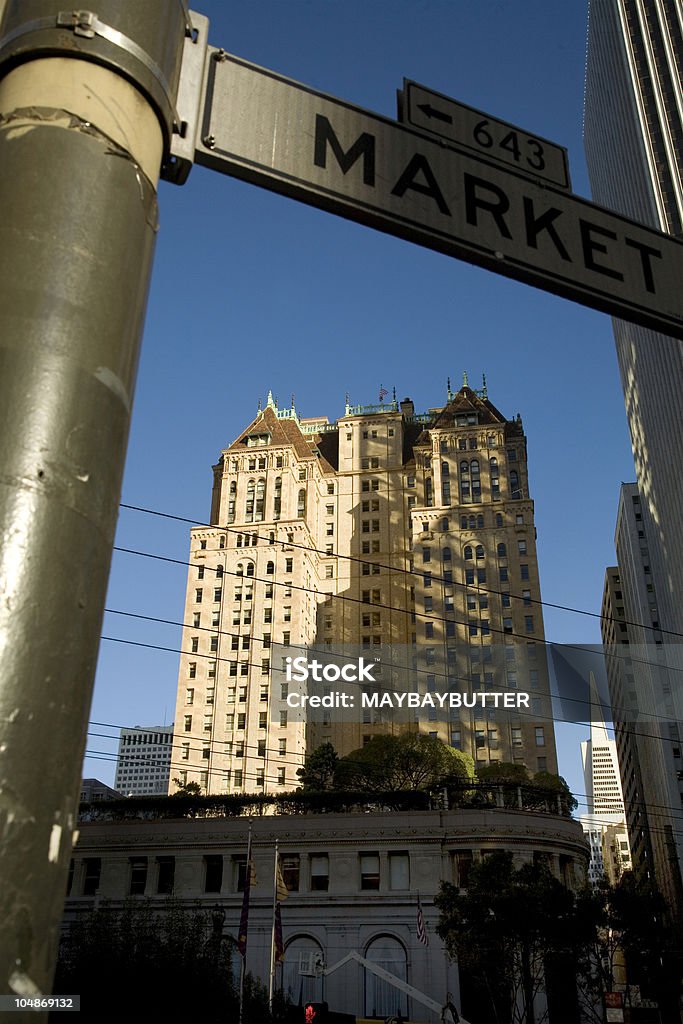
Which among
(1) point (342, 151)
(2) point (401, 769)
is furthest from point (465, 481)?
(1) point (342, 151)

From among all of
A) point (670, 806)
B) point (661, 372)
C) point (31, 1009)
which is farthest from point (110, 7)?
point (670, 806)

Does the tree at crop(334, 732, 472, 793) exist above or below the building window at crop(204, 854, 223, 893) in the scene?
above

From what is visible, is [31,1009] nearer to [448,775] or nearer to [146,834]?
[146,834]

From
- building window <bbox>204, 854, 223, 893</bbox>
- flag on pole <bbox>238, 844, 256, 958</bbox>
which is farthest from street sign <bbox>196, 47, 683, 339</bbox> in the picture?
building window <bbox>204, 854, 223, 893</bbox>

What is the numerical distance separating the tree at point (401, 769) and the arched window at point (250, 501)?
145 feet

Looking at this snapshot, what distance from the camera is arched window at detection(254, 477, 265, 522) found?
113 m

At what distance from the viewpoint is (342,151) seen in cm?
366

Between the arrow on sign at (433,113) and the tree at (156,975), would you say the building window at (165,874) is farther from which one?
the arrow on sign at (433,113)

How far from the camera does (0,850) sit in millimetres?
1856

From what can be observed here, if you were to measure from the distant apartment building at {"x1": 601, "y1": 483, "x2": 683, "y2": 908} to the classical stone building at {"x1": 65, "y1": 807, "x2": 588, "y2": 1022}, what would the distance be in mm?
41654

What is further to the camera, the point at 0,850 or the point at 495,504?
the point at 495,504

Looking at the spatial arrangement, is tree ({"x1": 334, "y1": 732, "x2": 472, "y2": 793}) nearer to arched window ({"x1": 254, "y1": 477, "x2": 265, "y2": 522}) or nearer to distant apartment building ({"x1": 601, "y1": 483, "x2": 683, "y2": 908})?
distant apartment building ({"x1": 601, "y1": 483, "x2": 683, "y2": 908})

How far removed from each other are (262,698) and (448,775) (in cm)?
3695

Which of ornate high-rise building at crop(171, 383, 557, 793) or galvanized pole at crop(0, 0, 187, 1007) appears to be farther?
ornate high-rise building at crop(171, 383, 557, 793)
